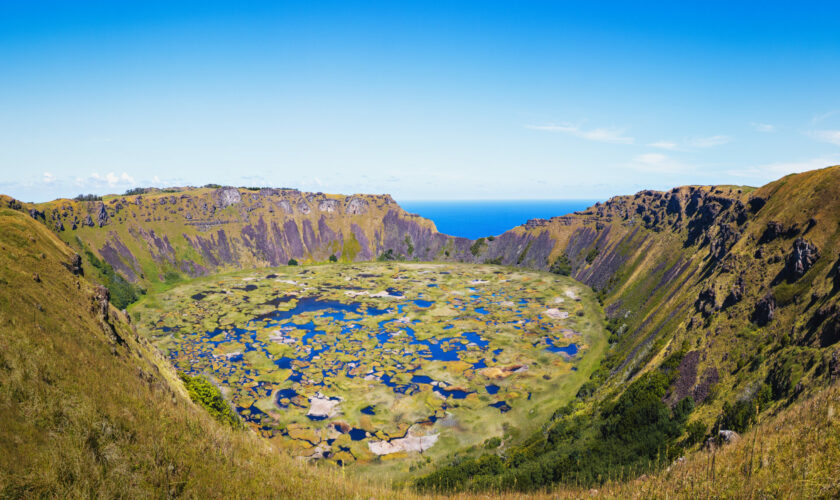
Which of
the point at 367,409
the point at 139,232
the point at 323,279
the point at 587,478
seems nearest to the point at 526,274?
the point at 323,279

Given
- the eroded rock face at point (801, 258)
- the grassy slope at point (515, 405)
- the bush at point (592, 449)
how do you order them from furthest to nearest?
the grassy slope at point (515, 405)
the eroded rock face at point (801, 258)
the bush at point (592, 449)

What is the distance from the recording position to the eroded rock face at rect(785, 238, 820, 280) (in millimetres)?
48656

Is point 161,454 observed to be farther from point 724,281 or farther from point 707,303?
point 724,281

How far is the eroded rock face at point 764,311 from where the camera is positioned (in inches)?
1820

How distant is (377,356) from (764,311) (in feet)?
235

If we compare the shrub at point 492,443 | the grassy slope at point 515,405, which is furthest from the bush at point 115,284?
the shrub at point 492,443

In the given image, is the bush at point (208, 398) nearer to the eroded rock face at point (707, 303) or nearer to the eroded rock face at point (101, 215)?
the eroded rock face at point (707, 303)

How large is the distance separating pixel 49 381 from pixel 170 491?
1007 cm

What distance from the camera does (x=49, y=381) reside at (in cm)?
1789

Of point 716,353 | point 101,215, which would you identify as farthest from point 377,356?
point 101,215

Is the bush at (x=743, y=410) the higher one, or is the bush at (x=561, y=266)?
the bush at (x=743, y=410)

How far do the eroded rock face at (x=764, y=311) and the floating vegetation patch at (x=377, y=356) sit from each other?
34071 millimetres

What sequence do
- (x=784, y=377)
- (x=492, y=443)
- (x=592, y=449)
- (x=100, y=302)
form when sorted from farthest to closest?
(x=492, y=443) → (x=100, y=302) → (x=592, y=449) → (x=784, y=377)

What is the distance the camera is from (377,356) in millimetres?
88375
